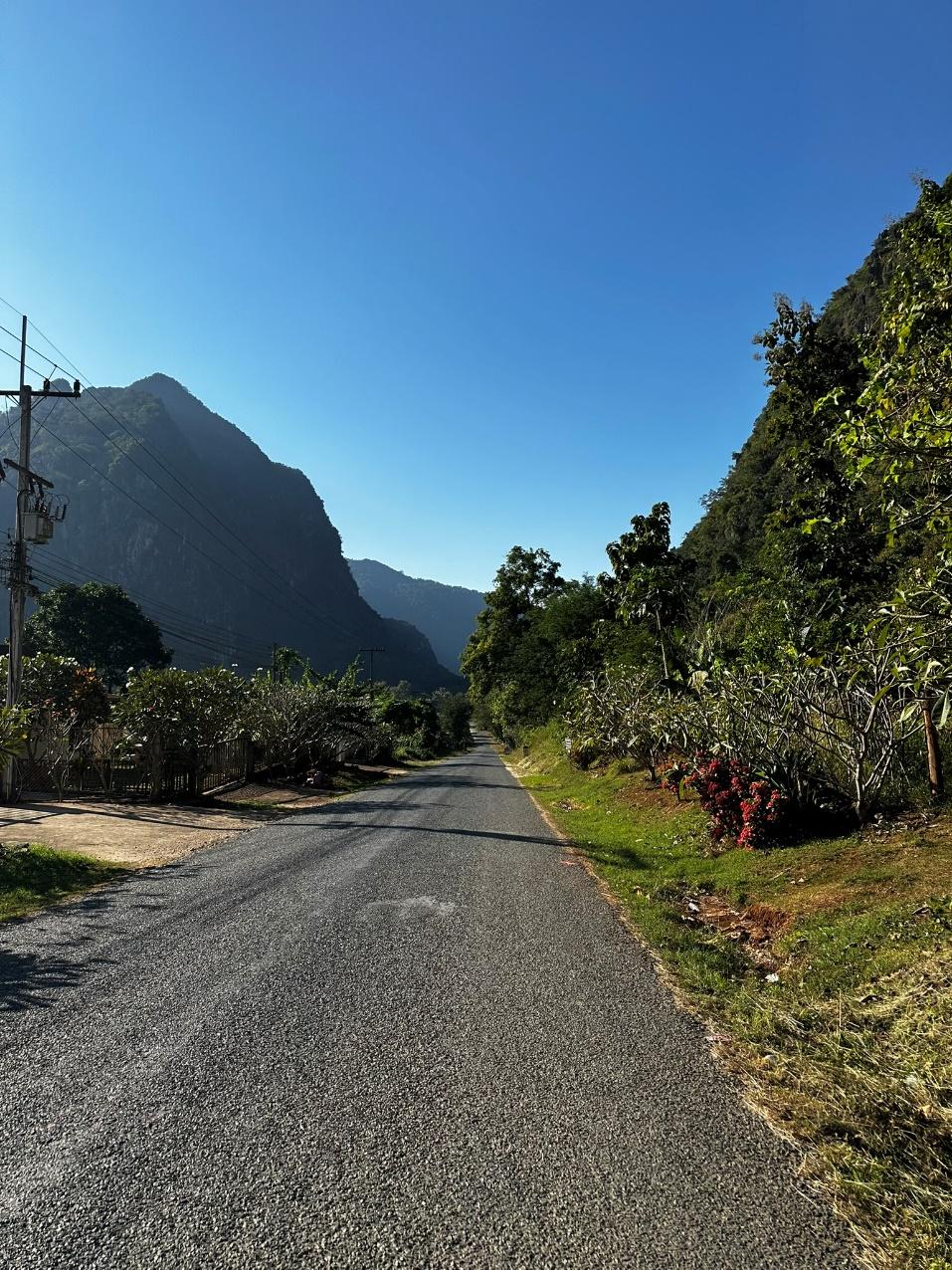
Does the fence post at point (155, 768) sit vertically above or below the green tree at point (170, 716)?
below

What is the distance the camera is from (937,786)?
321 inches

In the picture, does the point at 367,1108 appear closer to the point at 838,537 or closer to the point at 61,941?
the point at 61,941

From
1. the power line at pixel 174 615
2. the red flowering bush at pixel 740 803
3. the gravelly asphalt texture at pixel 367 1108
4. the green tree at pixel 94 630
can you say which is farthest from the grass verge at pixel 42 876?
the power line at pixel 174 615

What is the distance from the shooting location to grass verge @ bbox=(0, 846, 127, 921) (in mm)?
6945

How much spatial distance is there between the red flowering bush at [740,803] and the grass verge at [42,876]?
800 centimetres

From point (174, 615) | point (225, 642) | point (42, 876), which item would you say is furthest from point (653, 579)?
point (174, 615)

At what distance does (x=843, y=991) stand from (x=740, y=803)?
495 centimetres

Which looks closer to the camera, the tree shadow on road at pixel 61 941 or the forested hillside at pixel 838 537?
the forested hillside at pixel 838 537

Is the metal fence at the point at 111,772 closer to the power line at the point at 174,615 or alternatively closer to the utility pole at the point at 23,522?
the utility pole at the point at 23,522

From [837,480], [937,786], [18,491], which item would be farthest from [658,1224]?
[18,491]

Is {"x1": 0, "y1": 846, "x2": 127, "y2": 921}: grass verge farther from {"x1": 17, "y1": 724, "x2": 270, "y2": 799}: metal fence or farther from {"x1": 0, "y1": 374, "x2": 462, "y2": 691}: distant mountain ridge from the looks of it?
{"x1": 0, "y1": 374, "x2": 462, "y2": 691}: distant mountain ridge

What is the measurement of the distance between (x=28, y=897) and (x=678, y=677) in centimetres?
1174

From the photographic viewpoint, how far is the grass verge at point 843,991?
8.49ft

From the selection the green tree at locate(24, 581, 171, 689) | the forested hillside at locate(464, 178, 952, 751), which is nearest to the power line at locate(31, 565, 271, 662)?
the green tree at locate(24, 581, 171, 689)
